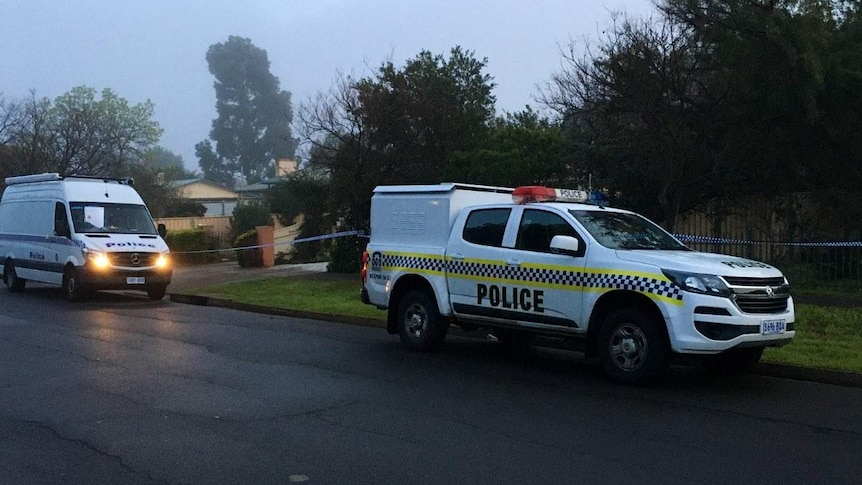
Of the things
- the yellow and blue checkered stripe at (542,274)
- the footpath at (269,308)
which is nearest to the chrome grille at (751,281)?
the yellow and blue checkered stripe at (542,274)

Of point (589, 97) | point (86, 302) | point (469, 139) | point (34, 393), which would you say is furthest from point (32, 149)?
point (34, 393)

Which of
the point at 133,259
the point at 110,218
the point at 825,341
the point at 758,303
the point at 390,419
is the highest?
the point at 110,218

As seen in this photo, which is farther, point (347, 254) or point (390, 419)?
point (347, 254)

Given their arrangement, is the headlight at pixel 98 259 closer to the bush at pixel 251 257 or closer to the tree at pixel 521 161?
the tree at pixel 521 161

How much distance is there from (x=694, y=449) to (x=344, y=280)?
1398 cm

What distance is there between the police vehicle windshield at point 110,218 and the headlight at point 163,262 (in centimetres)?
81

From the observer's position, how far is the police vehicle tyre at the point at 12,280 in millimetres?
20125

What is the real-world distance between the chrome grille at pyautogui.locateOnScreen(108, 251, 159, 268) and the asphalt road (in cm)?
612

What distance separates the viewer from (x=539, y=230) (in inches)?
385

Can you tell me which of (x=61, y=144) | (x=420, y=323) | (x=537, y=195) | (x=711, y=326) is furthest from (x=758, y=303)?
(x=61, y=144)

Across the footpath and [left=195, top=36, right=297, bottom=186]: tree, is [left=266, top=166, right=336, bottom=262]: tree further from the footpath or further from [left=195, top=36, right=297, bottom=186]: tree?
[left=195, top=36, right=297, bottom=186]: tree

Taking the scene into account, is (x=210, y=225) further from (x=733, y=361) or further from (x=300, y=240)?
(x=733, y=361)

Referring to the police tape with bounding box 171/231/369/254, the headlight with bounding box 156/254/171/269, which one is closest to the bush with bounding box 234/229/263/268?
the police tape with bounding box 171/231/369/254

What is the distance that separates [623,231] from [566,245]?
99 centimetres
